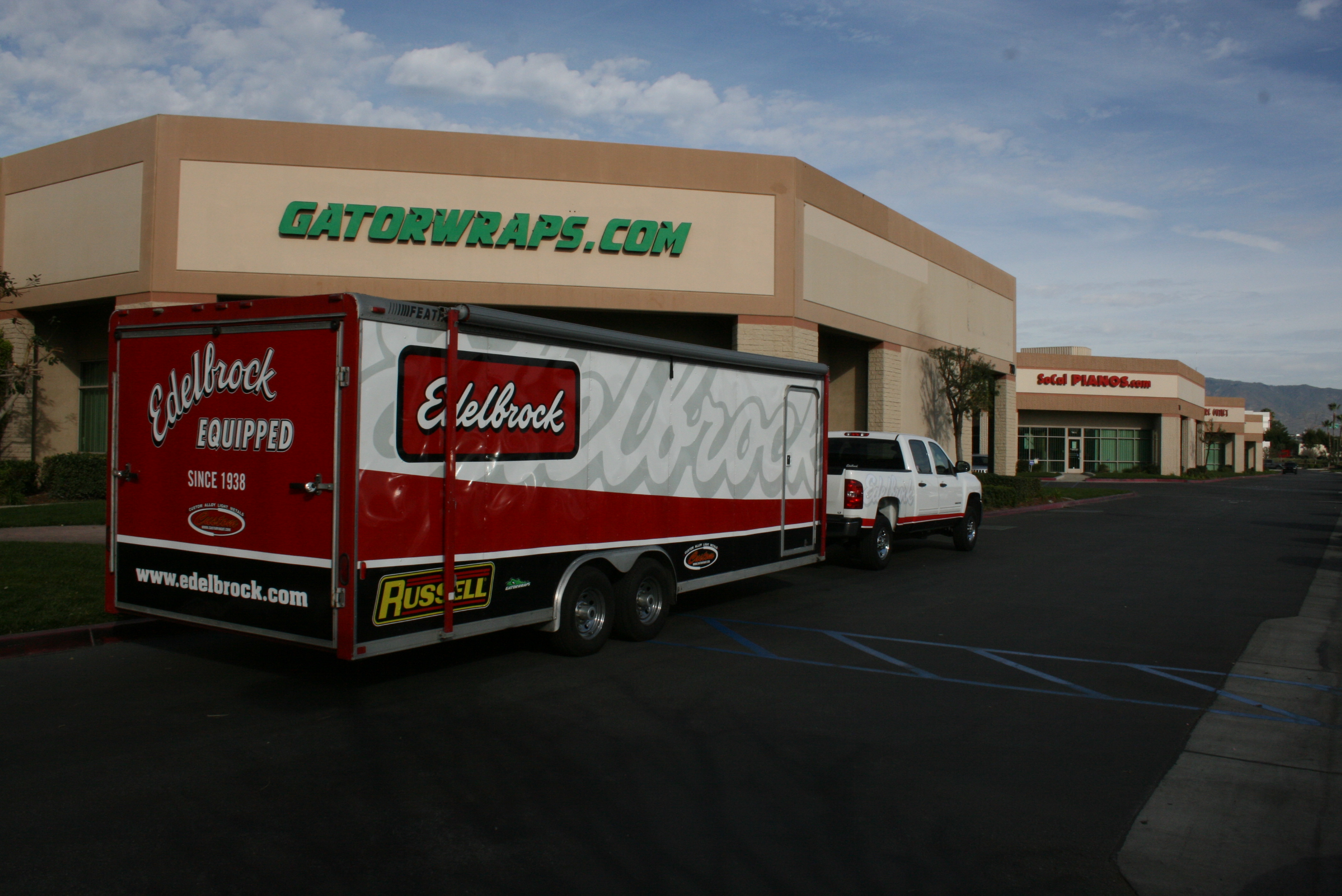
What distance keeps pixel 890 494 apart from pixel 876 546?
863 millimetres

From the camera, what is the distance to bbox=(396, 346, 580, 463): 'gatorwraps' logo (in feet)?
22.3

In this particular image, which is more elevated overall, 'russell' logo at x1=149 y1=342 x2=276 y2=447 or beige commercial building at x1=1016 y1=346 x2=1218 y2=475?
beige commercial building at x1=1016 y1=346 x2=1218 y2=475

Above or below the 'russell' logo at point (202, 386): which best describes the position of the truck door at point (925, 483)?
below

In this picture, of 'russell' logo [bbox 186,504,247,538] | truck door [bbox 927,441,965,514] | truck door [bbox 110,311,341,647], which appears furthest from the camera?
truck door [bbox 927,441,965,514]

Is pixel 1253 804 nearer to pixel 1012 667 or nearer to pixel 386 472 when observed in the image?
pixel 1012 667

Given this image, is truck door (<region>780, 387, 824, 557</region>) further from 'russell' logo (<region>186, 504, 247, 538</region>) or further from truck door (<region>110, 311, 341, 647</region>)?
'russell' logo (<region>186, 504, 247, 538</region>)

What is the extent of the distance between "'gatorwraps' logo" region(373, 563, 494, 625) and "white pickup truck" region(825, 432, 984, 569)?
747 cm

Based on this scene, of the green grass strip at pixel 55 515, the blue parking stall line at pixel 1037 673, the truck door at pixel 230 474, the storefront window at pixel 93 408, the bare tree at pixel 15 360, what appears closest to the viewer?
the truck door at pixel 230 474

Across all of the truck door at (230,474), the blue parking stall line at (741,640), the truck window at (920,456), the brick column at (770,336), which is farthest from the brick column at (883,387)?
the truck door at (230,474)

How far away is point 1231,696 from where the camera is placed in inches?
297

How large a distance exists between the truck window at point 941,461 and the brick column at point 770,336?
25.8ft

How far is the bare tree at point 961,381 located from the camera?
32.1 m

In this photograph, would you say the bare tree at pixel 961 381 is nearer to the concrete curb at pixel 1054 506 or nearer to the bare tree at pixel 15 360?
the concrete curb at pixel 1054 506

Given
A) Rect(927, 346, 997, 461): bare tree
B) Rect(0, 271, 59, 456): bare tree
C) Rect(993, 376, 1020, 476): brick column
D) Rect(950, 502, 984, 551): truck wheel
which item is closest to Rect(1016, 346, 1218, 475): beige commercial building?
Rect(993, 376, 1020, 476): brick column
